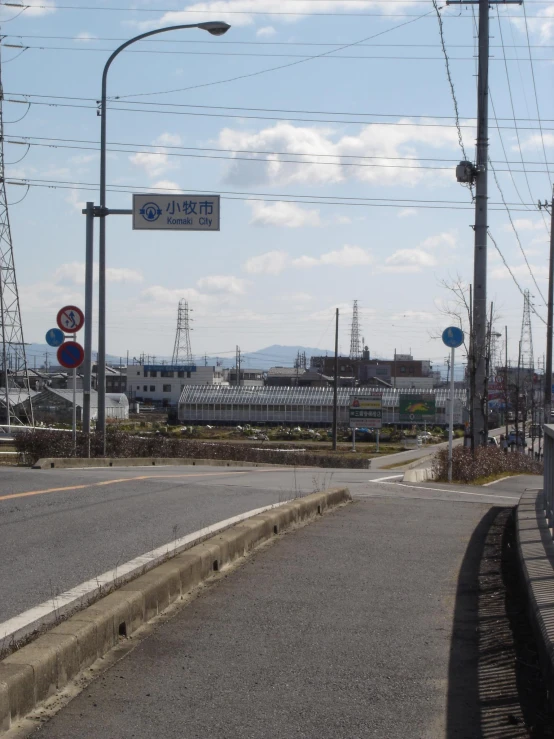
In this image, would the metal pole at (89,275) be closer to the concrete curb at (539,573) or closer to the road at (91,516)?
the road at (91,516)

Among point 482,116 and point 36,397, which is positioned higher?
point 482,116

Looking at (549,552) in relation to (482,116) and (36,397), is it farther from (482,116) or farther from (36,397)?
(36,397)

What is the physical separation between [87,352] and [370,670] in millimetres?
18135

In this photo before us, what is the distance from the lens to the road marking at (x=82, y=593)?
5.60 metres

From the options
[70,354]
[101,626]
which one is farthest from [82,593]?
[70,354]

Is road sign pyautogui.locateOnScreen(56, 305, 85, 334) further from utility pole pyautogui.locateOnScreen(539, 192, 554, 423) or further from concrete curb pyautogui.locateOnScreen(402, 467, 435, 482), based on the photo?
utility pole pyautogui.locateOnScreen(539, 192, 554, 423)

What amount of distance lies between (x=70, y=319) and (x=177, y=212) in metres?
6.02

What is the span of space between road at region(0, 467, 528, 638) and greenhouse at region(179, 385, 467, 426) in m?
75.3

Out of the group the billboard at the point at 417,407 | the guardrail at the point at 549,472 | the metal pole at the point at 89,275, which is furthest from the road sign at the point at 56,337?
the billboard at the point at 417,407

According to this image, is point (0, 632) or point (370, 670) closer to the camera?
point (370, 670)

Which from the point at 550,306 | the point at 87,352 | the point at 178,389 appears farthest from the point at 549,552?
the point at 178,389

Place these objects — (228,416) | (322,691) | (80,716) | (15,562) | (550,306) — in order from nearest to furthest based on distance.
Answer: (80,716) → (322,691) → (15,562) → (550,306) → (228,416)

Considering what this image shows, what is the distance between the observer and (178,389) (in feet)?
449

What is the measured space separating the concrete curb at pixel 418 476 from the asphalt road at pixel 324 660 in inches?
526
